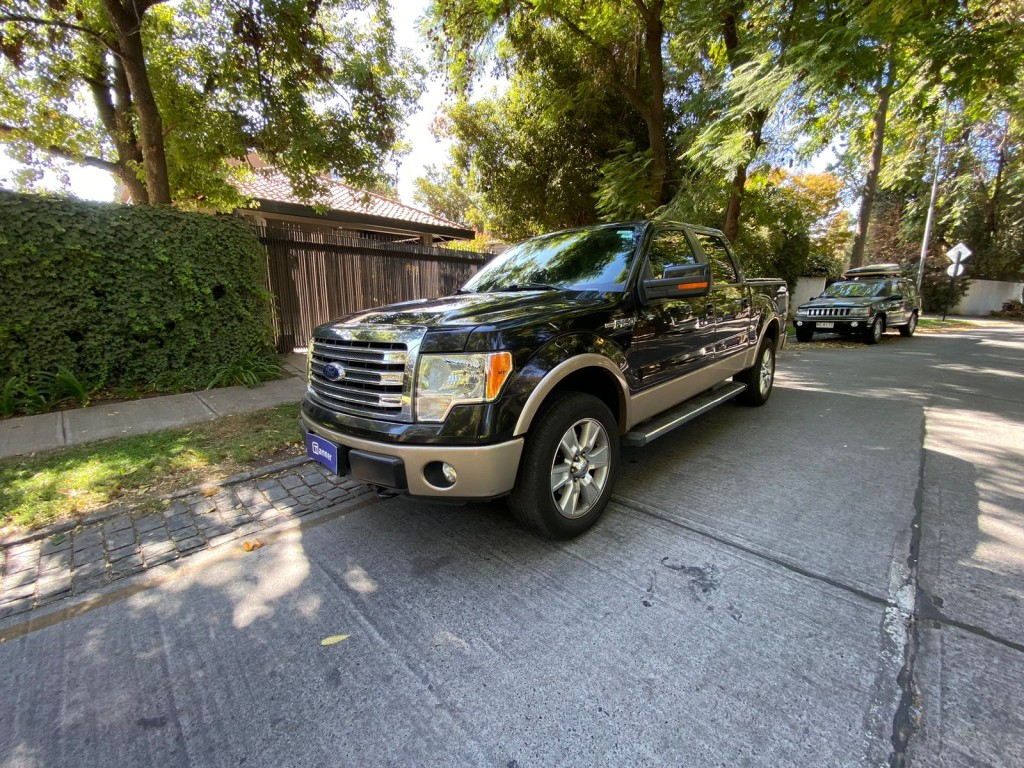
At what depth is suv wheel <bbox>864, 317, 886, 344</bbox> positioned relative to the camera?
39.5ft

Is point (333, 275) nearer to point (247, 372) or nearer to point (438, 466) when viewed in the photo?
point (247, 372)

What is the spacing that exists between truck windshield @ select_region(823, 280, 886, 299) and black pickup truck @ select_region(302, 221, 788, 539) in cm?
1153

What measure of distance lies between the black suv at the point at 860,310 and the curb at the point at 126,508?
12765 mm

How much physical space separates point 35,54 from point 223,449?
8.73 meters

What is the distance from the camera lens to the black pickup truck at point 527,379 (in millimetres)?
2420

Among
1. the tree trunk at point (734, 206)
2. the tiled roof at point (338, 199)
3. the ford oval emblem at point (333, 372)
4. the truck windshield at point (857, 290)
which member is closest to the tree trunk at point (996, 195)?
the truck windshield at point (857, 290)

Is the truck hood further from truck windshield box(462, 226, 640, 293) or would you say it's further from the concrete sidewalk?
the concrete sidewalk

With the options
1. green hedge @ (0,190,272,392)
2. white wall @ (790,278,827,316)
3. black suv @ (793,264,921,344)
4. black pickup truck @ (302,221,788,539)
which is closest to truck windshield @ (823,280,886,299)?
black suv @ (793,264,921,344)

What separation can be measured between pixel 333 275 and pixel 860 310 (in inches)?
474

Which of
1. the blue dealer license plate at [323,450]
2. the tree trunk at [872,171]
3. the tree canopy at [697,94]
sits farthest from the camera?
the tree trunk at [872,171]

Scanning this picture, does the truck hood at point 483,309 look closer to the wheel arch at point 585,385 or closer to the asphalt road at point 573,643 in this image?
the wheel arch at point 585,385

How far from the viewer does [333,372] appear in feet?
9.52

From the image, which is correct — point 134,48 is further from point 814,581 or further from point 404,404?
point 814,581

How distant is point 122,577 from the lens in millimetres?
2686
